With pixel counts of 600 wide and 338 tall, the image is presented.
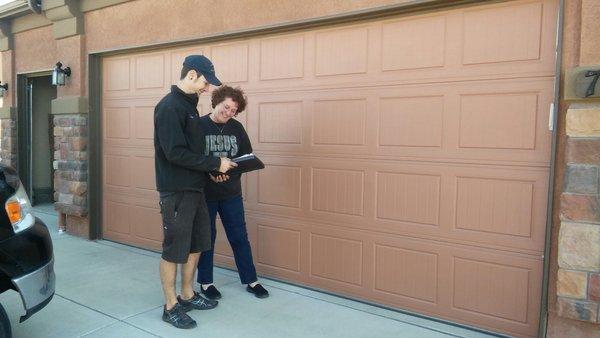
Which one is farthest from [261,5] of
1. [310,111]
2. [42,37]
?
[42,37]

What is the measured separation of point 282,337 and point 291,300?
2.45 ft

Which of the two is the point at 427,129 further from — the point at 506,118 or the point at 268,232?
the point at 268,232

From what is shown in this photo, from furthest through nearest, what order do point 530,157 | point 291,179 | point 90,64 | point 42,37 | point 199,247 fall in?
point 42,37, point 90,64, point 291,179, point 199,247, point 530,157

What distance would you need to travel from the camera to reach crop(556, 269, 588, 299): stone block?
3.12 metres

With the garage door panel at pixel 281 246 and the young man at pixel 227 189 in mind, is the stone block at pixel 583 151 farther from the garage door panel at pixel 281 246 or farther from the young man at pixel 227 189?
the young man at pixel 227 189

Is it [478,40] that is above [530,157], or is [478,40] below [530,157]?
above

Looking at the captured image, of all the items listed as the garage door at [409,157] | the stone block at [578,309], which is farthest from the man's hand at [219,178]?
the stone block at [578,309]

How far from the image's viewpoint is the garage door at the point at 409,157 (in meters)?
3.50

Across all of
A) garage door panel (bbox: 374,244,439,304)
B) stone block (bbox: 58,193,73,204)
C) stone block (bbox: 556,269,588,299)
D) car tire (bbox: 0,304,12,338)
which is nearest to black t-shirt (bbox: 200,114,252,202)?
garage door panel (bbox: 374,244,439,304)

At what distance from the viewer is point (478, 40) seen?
3.63 metres

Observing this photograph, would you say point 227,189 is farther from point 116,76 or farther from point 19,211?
point 116,76

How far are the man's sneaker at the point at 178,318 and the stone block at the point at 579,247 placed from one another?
2.55 meters

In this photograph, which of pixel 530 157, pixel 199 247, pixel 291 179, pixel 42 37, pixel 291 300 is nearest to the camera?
pixel 530 157

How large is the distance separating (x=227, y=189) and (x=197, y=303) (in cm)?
95
